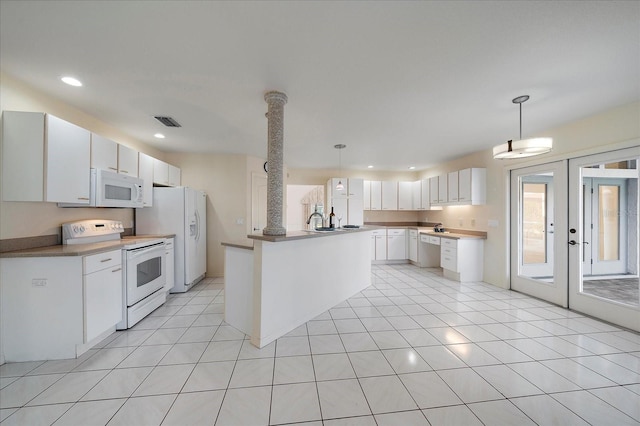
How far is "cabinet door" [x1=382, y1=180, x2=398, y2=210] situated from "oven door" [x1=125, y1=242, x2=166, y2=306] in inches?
210

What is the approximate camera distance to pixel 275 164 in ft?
8.53

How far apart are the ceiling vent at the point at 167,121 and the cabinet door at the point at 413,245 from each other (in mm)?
5657

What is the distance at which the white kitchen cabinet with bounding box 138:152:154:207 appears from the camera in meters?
3.68

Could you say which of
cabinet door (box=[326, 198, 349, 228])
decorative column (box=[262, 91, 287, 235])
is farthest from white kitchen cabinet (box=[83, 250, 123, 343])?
cabinet door (box=[326, 198, 349, 228])

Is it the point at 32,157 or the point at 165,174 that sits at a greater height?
the point at 165,174

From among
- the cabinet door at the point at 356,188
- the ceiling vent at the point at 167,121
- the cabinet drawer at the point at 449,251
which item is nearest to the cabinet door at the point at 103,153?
the ceiling vent at the point at 167,121

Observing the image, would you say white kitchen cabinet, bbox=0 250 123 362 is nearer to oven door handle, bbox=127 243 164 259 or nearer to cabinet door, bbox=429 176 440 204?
oven door handle, bbox=127 243 164 259

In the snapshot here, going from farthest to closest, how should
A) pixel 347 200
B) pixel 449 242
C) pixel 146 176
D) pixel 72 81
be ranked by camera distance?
pixel 347 200 → pixel 449 242 → pixel 146 176 → pixel 72 81

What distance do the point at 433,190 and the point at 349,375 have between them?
5128 millimetres

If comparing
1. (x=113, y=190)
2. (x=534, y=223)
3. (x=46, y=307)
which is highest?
(x=113, y=190)

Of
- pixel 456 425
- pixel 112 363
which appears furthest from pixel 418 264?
pixel 112 363

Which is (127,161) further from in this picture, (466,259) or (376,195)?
(466,259)

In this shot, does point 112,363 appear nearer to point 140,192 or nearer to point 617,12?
point 140,192

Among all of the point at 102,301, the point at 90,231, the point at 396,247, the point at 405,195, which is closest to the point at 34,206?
the point at 90,231
